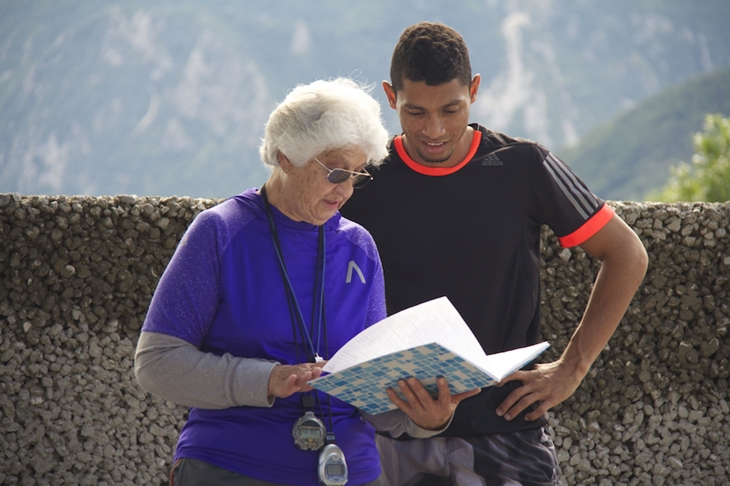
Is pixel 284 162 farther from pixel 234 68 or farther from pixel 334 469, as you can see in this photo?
pixel 234 68

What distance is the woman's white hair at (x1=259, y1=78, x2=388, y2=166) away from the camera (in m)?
1.77

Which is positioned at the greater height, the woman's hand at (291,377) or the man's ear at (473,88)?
the man's ear at (473,88)

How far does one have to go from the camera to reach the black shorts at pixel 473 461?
2.25 m

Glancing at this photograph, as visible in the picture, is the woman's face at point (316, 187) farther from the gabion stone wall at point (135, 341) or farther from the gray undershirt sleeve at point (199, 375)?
the gabion stone wall at point (135, 341)

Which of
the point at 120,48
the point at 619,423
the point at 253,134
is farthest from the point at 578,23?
the point at 619,423

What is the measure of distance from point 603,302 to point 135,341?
300cm

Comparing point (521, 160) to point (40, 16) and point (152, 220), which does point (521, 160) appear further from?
point (40, 16)

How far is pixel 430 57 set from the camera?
230cm

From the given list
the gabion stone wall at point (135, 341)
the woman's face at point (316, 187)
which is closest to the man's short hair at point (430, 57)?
the woman's face at point (316, 187)

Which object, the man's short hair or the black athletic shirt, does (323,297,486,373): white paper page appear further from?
the man's short hair

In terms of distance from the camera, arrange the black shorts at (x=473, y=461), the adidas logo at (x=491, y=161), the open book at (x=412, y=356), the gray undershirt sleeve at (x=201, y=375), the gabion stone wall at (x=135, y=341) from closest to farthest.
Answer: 1. the open book at (x=412, y=356)
2. the gray undershirt sleeve at (x=201, y=375)
3. the black shorts at (x=473, y=461)
4. the adidas logo at (x=491, y=161)
5. the gabion stone wall at (x=135, y=341)

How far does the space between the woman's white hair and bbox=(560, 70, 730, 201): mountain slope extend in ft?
303

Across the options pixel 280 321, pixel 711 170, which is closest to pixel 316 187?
pixel 280 321

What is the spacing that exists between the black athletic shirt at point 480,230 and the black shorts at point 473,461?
0.05 m
